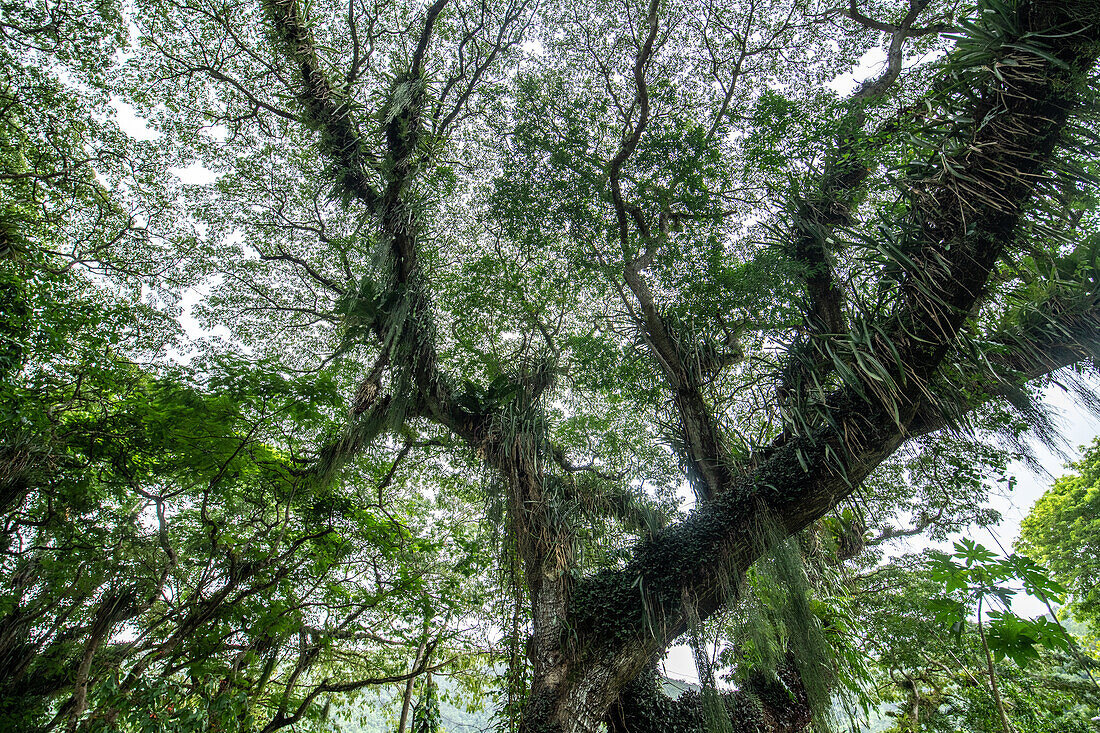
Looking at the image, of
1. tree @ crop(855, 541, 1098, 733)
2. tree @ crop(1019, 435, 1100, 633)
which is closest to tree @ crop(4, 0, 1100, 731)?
tree @ crop(855, 541, 1098, 733)

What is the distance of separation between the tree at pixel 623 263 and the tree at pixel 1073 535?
19.1 ft

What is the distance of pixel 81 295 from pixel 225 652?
15.0 feet

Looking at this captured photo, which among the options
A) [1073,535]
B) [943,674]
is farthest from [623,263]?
[1073,535]

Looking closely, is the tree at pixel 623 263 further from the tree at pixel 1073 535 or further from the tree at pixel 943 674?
the tree at pixel 1073 535

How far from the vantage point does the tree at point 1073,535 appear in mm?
7199

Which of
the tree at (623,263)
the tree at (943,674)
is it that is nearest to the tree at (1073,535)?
the tree at (943,674)

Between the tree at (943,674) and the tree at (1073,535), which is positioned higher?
the tree at (1073,535)

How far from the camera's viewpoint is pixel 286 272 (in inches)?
303

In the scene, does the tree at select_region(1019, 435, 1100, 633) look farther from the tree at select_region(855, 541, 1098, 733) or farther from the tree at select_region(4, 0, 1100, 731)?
the tree at select_region(4, 0, 1100, 731)

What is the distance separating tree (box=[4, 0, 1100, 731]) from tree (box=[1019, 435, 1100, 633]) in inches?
229

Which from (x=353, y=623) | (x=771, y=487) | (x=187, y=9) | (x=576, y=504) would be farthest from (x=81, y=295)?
(x=771, y=487)

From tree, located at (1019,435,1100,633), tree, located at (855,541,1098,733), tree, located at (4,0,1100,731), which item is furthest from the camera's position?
tree, located at (1019,435,1100,633)

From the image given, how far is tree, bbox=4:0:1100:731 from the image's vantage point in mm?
3246

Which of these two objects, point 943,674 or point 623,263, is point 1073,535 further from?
point 623,263
